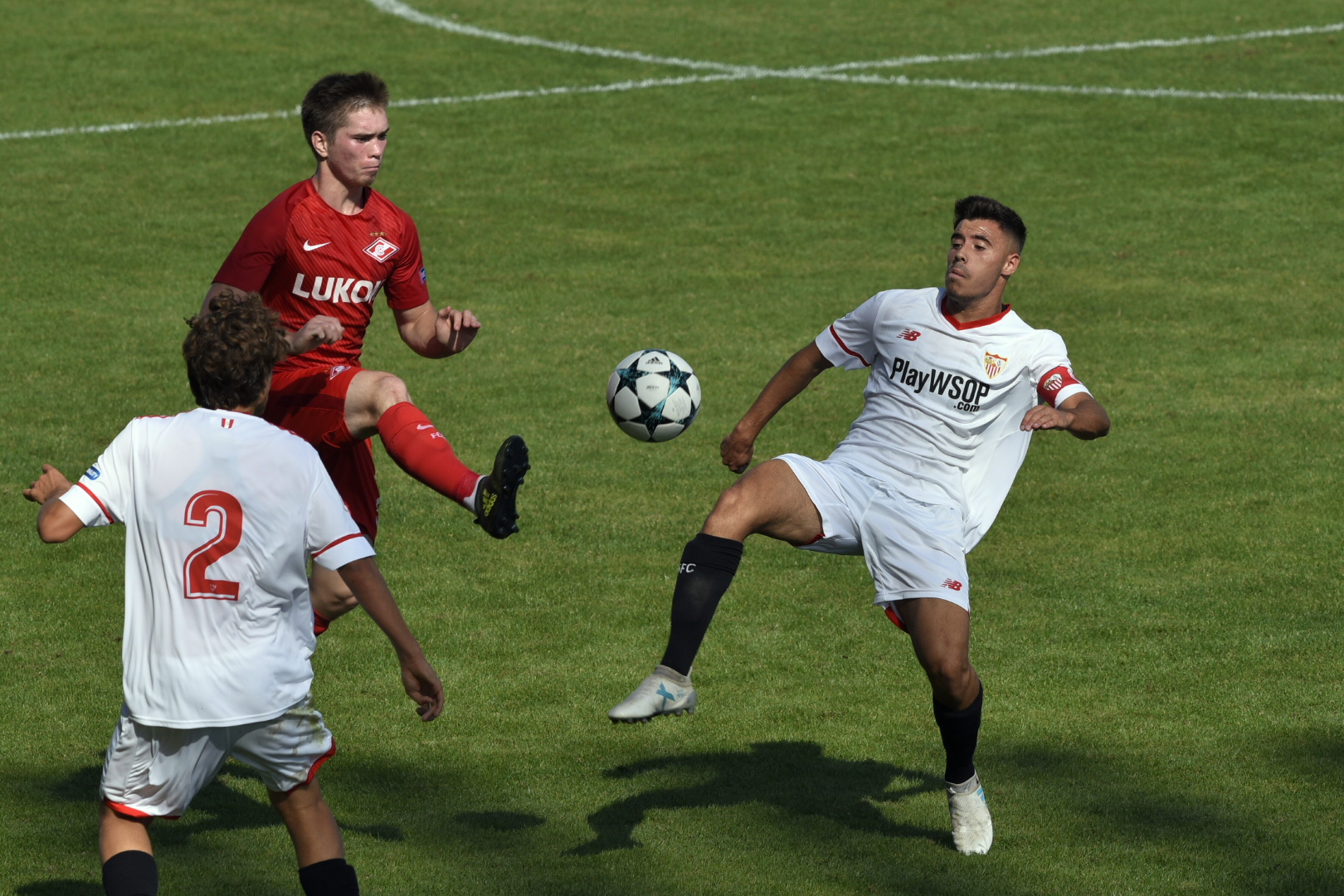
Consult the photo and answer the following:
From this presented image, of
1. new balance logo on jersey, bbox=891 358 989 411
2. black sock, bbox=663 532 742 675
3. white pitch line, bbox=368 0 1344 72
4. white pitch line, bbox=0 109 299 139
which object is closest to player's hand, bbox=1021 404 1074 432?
new balance logo on jersey, bbox=891 358 989 411

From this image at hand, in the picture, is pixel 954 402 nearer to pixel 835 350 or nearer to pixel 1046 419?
pixel 835 350

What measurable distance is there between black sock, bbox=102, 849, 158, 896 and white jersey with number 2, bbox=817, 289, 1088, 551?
125 inches

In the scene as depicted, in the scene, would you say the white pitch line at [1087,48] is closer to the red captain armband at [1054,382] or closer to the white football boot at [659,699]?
the red captain armband at [1054,382]

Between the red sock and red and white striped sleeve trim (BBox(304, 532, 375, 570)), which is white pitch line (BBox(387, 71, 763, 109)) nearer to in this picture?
the red sock

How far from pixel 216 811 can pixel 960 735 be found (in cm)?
296

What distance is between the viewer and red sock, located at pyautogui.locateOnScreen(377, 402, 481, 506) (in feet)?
20.5

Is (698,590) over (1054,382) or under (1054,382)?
under

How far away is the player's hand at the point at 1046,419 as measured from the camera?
5910 millimetres

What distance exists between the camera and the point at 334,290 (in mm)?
6863

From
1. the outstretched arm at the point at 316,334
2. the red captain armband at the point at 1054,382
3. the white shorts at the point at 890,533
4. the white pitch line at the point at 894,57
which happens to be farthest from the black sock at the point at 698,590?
the white pitch line at the point at 894,57

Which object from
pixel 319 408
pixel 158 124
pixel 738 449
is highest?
pixel 158 124

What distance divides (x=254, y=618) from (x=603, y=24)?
22.3 metres

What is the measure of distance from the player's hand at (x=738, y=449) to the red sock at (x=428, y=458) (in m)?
1.08

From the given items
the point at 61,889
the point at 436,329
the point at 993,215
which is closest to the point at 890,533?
the point at 993,215
